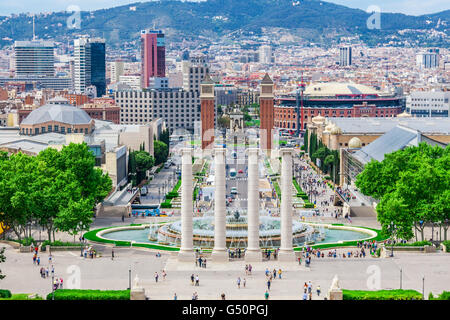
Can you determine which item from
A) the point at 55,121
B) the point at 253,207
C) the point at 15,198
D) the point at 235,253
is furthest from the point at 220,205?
the point at 55,121

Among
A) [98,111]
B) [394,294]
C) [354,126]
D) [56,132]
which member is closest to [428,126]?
[354,126]

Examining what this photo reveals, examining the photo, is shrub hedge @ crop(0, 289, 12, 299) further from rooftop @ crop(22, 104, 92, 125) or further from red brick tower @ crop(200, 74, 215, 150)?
red brick tower @ crop(200, 74, 215, 150)

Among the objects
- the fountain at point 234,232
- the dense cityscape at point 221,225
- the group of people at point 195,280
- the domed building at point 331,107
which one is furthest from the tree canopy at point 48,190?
the domed building at point 331,107

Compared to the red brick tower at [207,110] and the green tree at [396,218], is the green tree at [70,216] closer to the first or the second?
the green tree at [396,218]

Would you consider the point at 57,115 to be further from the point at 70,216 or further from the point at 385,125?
the point at 70,216

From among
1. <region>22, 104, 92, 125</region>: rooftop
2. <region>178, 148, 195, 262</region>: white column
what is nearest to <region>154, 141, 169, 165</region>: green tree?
<region>22, 104, 92, 125</region>: rooftop
